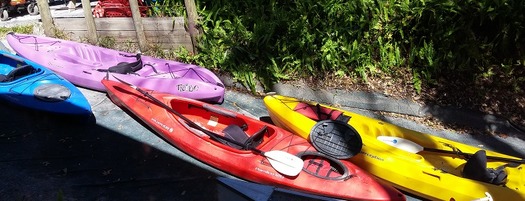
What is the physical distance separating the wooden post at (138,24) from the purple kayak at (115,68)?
531 millimetres

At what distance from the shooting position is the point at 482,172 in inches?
128

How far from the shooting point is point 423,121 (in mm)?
4984

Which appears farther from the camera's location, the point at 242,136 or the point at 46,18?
the point at 46,18

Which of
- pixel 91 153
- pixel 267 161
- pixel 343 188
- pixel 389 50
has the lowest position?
pixel 343 188

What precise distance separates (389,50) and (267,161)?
3.04m

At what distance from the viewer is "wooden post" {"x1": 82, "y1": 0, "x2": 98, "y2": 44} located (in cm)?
630

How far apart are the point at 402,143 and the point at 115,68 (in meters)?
3.77

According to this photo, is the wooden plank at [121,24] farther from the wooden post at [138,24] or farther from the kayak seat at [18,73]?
the kayak seat at [18,73]

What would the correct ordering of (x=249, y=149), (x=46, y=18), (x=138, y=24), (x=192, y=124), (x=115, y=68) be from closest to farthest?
(x=249, y=149), (x=192, y=124), (x=115, y=68), (x=138, y=24), (x=46, y=18)

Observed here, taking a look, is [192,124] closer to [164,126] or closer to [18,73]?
[164,126]

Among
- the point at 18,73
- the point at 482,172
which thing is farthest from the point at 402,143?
the point at 18,73

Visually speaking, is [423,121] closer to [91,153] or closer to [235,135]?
[235,135]

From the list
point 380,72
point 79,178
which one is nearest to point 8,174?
point 79,178

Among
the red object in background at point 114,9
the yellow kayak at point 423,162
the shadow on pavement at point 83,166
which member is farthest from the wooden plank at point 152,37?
the yellow kayak at point 423,162
